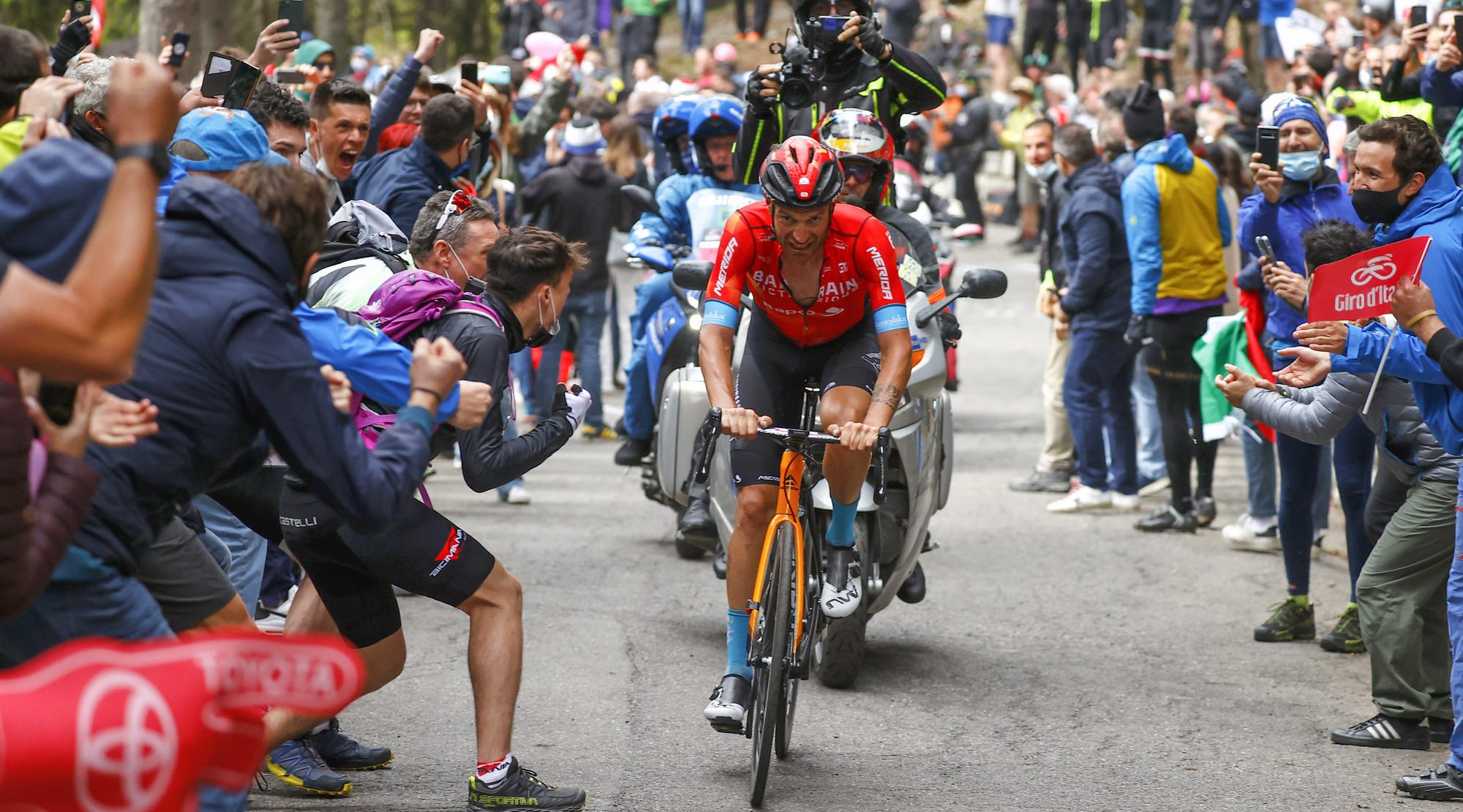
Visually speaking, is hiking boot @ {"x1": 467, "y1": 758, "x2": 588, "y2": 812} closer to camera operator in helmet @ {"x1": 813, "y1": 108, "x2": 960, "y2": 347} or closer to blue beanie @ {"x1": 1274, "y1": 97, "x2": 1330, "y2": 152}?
camera operator in helmet @ {"x1": 813, "y1": 108, "x2": 960, "y2": 347}

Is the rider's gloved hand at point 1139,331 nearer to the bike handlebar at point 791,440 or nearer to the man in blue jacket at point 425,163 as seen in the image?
the man in blue jacket at point 425,163

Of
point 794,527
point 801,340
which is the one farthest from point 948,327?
point 794,527

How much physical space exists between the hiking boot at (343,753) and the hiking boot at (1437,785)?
11.4ft

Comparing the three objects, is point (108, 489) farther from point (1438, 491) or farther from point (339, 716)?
point (1438, 491)

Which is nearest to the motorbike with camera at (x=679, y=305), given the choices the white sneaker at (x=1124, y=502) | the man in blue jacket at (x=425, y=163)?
the man in blue jacket at (x=425, y=163)

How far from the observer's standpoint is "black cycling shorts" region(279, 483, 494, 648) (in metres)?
4.68

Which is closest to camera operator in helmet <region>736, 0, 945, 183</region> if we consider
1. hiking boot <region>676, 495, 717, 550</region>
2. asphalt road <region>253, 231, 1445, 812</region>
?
hiking boot <region>676, 495, 717, 550</region>

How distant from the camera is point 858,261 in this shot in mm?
5855

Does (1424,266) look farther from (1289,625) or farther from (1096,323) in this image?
(1096,323)

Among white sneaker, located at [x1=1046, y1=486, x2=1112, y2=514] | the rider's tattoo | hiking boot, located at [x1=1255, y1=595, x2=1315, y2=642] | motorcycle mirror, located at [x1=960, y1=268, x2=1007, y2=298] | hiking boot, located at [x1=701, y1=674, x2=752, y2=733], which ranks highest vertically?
motorcycle mirror, located at [x1=960, y1=268, x2=1007, y2=298]

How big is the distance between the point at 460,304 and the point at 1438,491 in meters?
3.64

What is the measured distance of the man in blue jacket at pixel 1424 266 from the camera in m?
5.41

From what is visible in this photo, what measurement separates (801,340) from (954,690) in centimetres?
173

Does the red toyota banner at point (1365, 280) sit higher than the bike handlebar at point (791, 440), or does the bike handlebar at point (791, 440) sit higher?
the red toyota banner at point (1365, 280)
